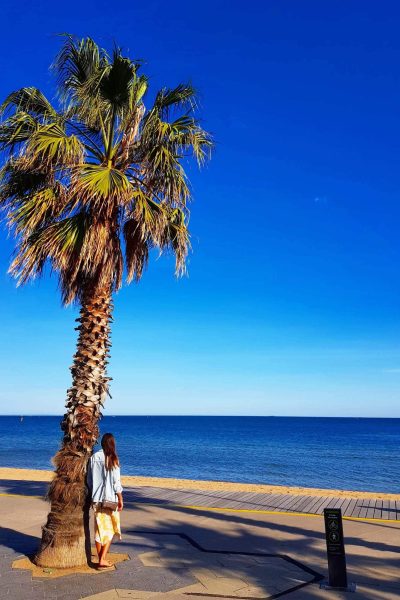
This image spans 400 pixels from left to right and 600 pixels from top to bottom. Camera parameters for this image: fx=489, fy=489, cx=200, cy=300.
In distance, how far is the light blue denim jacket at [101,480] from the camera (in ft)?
22.1

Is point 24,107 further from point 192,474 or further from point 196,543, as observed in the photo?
point 192,474

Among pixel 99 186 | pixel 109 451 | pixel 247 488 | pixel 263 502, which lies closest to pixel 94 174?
pixel 99 186

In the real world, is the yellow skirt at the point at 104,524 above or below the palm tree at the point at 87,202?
below

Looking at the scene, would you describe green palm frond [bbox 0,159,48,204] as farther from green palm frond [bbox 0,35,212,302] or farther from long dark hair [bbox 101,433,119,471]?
long dark hair [bbox 101,433,119,471]

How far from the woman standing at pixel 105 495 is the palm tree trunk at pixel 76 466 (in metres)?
0.17

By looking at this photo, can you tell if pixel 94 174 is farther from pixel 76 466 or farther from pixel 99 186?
pixel 76 466

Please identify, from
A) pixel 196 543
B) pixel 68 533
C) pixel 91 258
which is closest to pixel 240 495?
pixel 196 543

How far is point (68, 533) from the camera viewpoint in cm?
676

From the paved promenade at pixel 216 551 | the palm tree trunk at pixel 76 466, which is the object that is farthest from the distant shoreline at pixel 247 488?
the palm tree trunk at pixel 76 466

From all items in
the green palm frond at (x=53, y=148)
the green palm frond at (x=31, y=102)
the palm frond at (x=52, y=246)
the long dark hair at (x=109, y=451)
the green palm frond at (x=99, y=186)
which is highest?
the green palm frond at (x=31, y=102)

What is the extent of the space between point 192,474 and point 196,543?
28.3 meters

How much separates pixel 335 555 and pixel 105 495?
10.2 ft

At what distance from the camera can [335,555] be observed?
611 centimetres

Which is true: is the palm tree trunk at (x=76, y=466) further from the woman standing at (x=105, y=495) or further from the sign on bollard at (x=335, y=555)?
the sign on bollard at (x=335, y=555)
